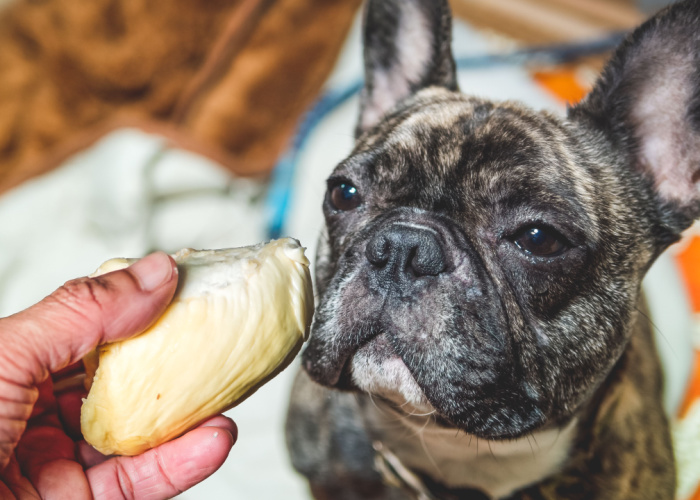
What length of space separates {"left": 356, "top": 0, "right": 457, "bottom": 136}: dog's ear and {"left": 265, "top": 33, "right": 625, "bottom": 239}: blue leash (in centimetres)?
90

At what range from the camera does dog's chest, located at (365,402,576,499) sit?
1.35 m

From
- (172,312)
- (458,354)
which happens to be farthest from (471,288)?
(172,312)

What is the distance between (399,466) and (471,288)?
611 millimetres

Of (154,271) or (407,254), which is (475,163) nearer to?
(407,254)

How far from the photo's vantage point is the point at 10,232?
2.50m

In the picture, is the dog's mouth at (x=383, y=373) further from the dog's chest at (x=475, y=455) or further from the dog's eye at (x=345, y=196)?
the dog's eye at (x=345, y=196)

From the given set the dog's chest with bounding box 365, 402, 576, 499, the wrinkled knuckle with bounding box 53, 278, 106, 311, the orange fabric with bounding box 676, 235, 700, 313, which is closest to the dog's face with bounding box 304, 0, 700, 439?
the dog's chest with bounding box 365, 402, 576, 499

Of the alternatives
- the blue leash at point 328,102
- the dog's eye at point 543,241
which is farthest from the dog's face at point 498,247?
the blue leash at point 328,102

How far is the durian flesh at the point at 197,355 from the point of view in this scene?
0.99m

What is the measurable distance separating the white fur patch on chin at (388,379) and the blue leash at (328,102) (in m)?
1.53

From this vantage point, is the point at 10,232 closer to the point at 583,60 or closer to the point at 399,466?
the point at 399,466

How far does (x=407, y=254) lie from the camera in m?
1.08

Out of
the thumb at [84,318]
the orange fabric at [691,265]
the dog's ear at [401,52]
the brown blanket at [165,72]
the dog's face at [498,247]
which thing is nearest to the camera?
the thumb at [84,318]

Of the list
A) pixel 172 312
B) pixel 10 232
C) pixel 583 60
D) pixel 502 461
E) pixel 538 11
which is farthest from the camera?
pixel 538 11
